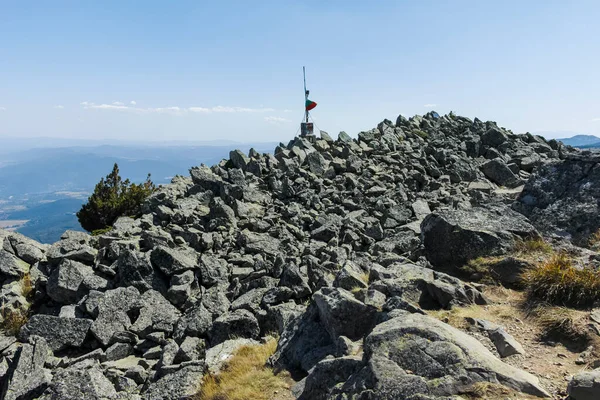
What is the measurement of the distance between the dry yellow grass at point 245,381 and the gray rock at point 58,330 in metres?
6.09

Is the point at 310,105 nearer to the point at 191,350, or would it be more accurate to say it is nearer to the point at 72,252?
the point at 72,252

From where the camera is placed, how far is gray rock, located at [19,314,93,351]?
1330 centimetres

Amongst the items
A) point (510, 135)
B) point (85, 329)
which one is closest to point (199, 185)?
point (85, 329)

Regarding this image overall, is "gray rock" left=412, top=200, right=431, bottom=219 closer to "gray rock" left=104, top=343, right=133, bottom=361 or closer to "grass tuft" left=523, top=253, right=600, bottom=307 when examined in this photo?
"grass tuft" left=523, top=253, right=600, bottom=307

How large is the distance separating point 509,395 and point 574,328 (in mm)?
3368

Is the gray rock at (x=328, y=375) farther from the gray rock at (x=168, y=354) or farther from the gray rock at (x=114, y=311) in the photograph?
the gray rock at (x=114, y=311)

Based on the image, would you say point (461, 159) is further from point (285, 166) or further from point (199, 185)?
point (199, 185)

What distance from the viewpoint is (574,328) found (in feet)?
26.8

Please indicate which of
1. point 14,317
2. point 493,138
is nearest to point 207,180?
point 14,317

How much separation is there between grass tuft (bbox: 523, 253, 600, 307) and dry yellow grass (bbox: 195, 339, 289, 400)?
254 inches

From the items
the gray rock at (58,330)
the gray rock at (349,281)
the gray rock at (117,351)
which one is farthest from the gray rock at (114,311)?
the gray rock at (349,281)

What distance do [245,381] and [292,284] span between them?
5.30m

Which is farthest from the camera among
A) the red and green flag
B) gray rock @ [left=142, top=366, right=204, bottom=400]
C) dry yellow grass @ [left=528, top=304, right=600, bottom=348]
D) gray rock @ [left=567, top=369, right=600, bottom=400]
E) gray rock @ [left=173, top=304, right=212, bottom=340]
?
the red and green flag

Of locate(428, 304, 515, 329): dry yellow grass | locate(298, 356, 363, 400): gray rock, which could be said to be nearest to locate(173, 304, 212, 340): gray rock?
locate(298, 356, 363, 400): gray rock
